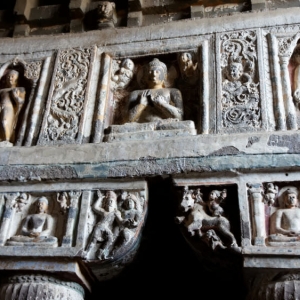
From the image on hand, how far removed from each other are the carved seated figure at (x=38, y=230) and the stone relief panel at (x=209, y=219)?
1110 millimetres

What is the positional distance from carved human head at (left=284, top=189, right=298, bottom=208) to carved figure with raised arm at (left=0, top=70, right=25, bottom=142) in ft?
9.15

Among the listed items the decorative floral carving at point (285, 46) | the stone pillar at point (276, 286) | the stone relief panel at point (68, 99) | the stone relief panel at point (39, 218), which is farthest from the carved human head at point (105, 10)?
the stone pillar at point (276, 286)

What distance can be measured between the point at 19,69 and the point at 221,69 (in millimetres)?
2264

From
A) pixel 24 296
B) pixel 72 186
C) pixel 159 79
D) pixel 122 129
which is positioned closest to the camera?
pixel 24 296

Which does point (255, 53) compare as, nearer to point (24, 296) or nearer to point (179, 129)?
point (179, 129)

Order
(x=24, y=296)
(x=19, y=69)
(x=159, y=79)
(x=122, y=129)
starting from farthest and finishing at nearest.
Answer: (x=19, y=69)
(x=159, y=79)
(x=122, y=129)
(x=24, y=296)

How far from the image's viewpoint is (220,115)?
452cm

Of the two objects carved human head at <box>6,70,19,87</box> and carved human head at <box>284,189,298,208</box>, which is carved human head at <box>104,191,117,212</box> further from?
carved human head at <box>6,70,19,87</box>

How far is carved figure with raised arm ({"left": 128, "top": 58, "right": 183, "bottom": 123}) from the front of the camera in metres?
4.80

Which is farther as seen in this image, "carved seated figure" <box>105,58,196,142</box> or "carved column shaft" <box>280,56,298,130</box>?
"carved seated figure" <box>105,58,196,142</box>

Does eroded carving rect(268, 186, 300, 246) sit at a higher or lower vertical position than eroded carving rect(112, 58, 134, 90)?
lower

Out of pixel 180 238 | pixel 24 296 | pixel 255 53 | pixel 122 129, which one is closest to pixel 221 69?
pixel 255 53

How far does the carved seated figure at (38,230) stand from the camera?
162 inches

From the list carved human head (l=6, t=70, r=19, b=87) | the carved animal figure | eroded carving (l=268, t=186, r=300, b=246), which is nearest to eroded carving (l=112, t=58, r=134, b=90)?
carved human head (l=6, t=70, r=19, b=87)
